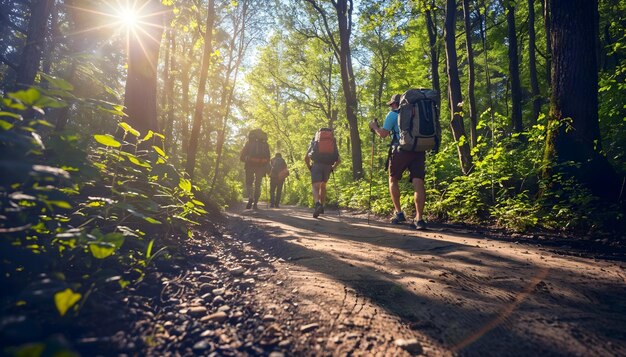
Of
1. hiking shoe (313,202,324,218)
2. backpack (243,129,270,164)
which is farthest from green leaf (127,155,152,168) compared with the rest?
backpack (243,129,270,164)

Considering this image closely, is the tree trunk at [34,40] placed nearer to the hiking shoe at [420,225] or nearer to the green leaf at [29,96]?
the green leaf at [29,96]

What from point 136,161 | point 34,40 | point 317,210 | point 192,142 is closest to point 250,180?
point 192,142

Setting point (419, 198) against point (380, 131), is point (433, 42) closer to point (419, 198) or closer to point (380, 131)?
point (380, 131)

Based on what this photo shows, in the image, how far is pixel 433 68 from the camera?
52.0 ft

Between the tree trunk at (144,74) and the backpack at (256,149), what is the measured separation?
5195 millimetres

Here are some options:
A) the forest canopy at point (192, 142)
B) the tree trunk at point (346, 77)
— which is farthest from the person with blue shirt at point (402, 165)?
the tree trunk at point (346, 77)

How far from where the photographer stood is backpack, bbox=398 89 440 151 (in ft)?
17.1

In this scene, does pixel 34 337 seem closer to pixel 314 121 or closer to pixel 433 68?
pixel 433 68

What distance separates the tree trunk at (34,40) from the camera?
17.4ft

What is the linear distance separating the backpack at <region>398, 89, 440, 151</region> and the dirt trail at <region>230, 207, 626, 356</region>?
2098mm

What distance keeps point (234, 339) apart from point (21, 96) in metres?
1.51

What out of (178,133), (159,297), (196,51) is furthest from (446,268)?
(178,133)

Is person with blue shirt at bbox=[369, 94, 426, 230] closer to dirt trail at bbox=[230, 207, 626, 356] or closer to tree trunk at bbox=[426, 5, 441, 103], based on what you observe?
dirt trail at bbox=[230, 207, 626, 356]

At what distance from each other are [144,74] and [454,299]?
518cm
